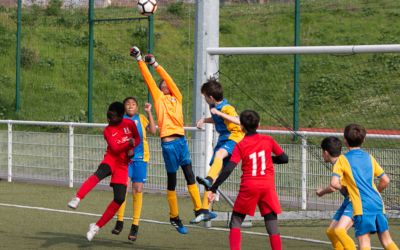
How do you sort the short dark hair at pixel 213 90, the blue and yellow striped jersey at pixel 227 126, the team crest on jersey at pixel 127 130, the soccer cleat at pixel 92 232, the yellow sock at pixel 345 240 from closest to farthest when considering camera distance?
the yellow sock at pixel 345 240 → the soccer cleat at pixel 92 232 → the short dark hair at pixel 213 90 → the blue and yellow striped jersey at pixel 227 126 → the team crest on jersey at pixel 127 130

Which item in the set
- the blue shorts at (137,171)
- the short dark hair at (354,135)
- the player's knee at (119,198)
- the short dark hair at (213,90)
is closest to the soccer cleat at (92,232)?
the player's knee at (119,198)

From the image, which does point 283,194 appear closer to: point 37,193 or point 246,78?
point 37,193

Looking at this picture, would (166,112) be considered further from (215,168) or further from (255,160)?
(255,160)

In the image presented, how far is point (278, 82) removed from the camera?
2166 cm

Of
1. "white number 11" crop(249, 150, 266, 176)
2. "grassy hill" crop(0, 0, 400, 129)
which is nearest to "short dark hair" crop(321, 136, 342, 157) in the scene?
"white number 11" crop(249, 150, 266, 176)

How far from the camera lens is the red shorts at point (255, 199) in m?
9.12

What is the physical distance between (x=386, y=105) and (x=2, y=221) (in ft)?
19.2

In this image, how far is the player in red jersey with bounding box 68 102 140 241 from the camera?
11.0 m

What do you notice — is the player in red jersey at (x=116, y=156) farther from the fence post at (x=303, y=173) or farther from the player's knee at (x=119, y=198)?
the fence post at (x=303, y=173)

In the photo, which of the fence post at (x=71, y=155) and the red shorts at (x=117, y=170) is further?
the fence post at (x=71, y=155)

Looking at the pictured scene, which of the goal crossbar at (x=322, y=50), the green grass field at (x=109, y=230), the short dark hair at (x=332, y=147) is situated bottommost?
the green grass field at (x=109, y=230)

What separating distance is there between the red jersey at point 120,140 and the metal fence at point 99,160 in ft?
9.60

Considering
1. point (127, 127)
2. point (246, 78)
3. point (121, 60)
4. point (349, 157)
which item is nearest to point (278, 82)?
point (246, 78)

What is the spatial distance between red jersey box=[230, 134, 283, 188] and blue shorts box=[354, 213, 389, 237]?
964 mm
